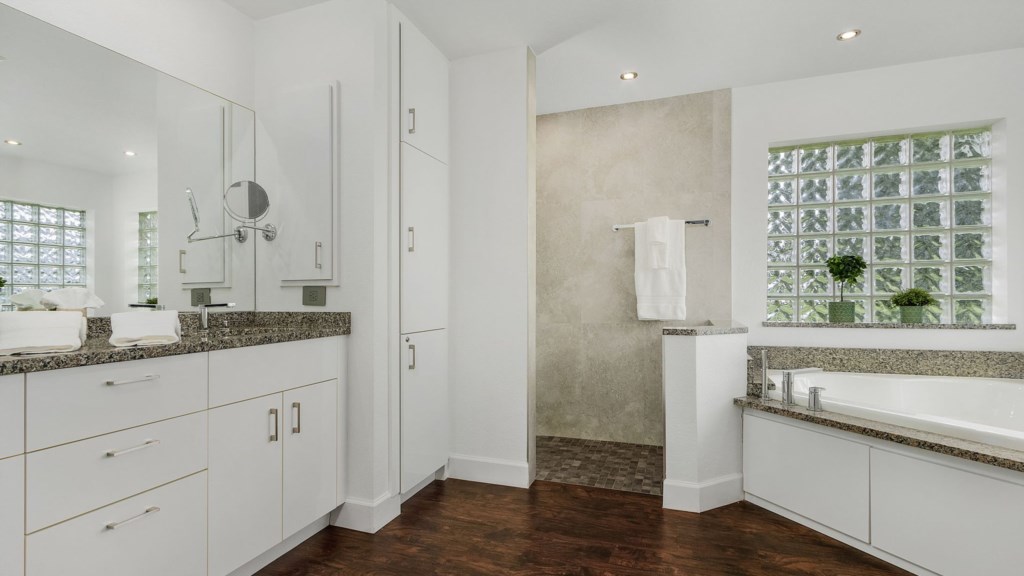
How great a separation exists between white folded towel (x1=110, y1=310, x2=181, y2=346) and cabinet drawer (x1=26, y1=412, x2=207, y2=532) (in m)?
0.25

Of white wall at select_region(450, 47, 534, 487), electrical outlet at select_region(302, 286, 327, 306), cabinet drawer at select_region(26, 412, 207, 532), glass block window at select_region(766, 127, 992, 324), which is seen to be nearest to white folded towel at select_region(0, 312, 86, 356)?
cabinet drawer at select_region(26, 412, 207, 532)

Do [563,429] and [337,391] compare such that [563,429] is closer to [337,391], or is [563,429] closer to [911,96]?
[337,391]

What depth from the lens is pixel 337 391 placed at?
212 cm

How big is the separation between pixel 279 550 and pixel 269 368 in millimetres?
733

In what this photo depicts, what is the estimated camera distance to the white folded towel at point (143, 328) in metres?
1.44

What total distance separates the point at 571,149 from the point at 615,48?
931 millimetres

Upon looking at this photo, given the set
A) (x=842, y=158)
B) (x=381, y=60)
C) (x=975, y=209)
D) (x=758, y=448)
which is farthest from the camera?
(x=842, y=158)

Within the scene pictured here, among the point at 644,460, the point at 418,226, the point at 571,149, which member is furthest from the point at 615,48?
the point at 644,460

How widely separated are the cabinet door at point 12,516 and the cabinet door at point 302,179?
3.96 ft

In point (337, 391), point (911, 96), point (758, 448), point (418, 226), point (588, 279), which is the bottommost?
point (758, 448)

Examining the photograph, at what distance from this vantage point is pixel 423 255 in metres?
2.50

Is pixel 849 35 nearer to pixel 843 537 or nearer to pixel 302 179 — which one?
pixel 843 537

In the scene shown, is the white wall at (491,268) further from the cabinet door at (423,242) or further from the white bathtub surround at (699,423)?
the white bathtub surround at (699,423)

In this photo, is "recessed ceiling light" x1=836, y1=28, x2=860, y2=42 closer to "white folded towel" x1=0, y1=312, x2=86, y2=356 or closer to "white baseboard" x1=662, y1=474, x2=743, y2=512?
"white baseboard" x1=662, y1=474, x2=743, y2=512
